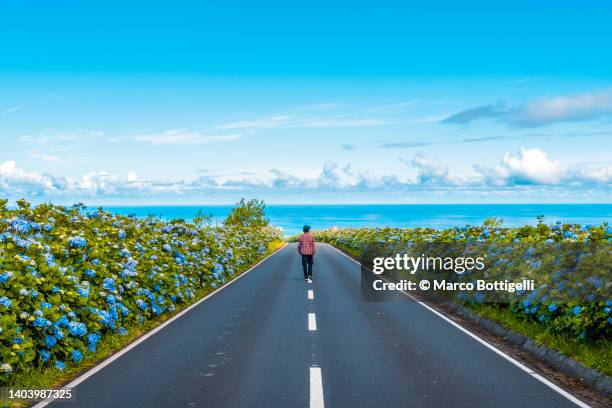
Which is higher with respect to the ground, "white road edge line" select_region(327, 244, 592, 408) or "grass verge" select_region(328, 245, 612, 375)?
"grass verge" select_region(328, 245, 612, 375)

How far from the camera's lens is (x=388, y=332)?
424 inches

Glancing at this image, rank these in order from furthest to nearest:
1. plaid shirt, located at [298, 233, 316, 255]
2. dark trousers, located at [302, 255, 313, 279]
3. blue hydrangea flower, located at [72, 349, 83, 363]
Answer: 1. plaid shirt, located at [298, 233, 316, 255]
2. dark trousers, located at [302, 255, 313, 279]
3. blue hydrangea flower, located at [72, 349, 83, 363]

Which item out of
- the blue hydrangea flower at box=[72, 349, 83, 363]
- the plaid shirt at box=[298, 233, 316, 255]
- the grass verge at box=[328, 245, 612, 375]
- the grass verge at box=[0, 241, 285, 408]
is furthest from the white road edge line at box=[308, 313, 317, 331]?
the plaid shirt at box=[298, 233, 316, 255]

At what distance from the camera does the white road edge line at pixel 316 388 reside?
6359 mm

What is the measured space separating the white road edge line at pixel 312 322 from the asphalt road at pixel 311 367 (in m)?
0.02

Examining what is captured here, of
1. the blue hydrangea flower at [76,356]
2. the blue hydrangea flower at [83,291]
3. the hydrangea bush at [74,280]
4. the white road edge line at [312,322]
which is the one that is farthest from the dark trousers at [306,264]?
the blue hydrangea flower at [76,356]

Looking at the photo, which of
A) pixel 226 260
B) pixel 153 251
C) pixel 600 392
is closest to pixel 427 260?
pixel 226 260

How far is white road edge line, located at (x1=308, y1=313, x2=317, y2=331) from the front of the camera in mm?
11078

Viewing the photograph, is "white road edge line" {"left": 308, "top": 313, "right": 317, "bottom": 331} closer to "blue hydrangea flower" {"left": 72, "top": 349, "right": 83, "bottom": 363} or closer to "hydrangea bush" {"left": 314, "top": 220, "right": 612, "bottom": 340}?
"hydrangea bush" {"left": 314, "top": 220, "right": 612, "bottom": 340}

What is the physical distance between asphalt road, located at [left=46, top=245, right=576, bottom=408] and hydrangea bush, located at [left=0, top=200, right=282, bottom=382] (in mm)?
771

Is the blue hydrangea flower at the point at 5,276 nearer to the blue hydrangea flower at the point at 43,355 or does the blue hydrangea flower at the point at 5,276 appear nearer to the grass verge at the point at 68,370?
the blue hydrangea flower at the point at 43,355

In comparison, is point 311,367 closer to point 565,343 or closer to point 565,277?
point 565,343

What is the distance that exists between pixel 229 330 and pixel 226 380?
3.58m

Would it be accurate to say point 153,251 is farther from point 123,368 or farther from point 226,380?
point 226,380
